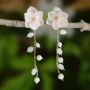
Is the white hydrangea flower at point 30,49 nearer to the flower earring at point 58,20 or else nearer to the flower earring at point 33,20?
the flower earring at point 33,20

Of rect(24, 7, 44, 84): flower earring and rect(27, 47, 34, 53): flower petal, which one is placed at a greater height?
rect(24, 7, 44, 84): flower earring

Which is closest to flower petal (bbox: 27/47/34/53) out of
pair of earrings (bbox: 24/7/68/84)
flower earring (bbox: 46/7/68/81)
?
pair of earrings (bbox: 24/7/68/84)

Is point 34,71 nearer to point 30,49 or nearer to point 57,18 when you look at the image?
point 30,49

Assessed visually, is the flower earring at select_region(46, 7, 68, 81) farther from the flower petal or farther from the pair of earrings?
the flower petal

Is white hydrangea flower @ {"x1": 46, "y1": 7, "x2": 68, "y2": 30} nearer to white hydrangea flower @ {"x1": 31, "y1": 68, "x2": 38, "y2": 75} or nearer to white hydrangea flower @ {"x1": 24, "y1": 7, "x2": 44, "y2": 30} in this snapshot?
white hydrangea flower @ {"x1": 24, "y1": 7, "x2": 44, "y2": 30}

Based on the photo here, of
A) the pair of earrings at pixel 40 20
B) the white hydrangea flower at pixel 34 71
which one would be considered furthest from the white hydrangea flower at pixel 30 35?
the white hydrangea flower at pixel 34 71

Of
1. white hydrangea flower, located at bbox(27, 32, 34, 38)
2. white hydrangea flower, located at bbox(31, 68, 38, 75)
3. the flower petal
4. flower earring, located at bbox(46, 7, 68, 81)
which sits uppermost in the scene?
flower earring, located at bbox(46, 7, 68, 81)

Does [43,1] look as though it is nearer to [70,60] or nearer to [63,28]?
[63,28]
